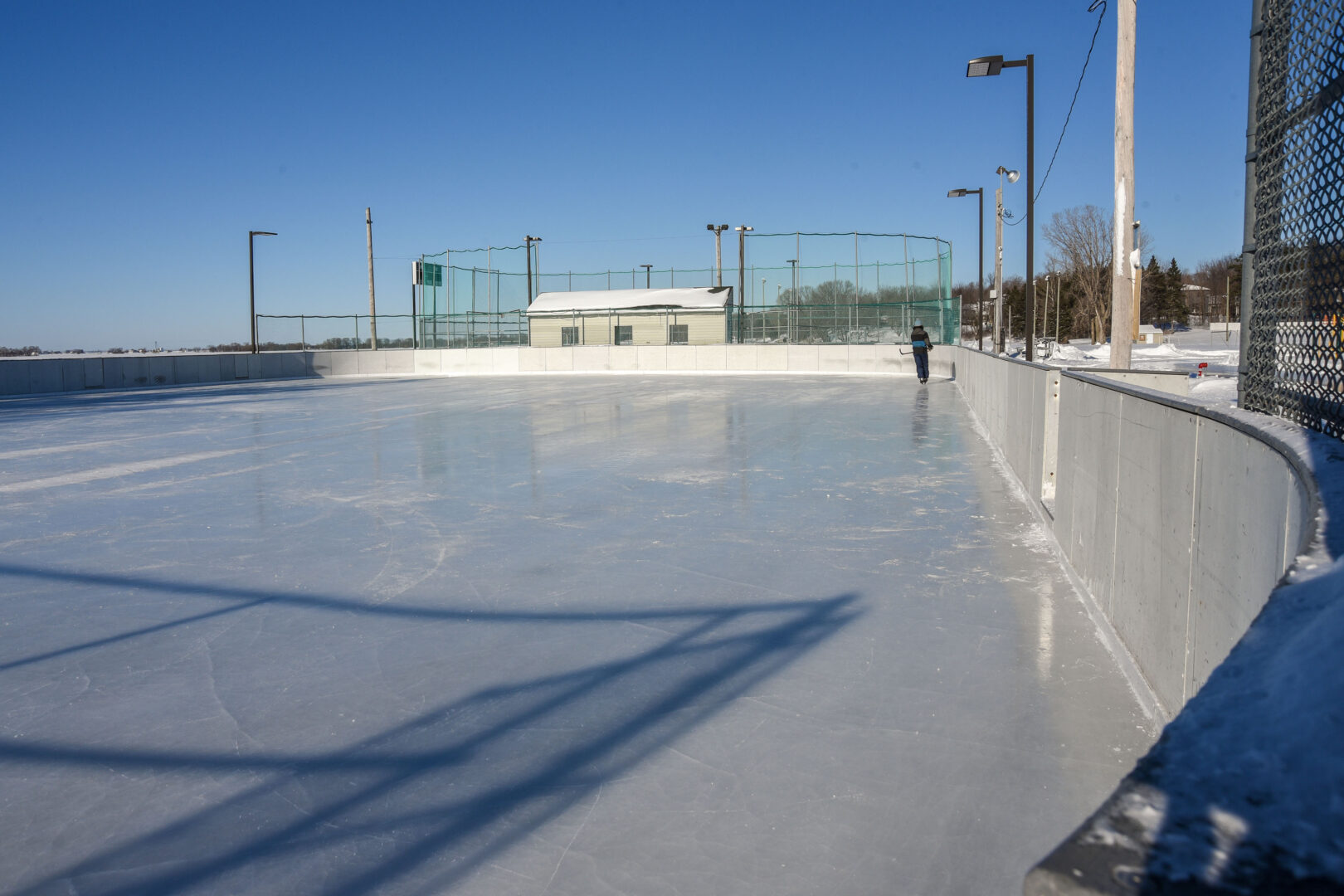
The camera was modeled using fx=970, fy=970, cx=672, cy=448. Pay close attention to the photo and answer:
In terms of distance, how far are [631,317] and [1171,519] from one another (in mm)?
42337

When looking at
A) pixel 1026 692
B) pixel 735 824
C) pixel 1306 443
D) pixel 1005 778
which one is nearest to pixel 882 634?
pixel 1026 692

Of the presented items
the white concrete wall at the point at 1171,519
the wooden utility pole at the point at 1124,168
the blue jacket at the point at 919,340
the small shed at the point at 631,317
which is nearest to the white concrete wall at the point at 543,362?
the small shed at the point at 631,317

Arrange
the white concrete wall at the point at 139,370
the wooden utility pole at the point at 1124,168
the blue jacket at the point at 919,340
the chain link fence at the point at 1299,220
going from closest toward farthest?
the chain link fence at the point at 1299,220
the wooden utility pole at the point at 1124,168
the white concrete wall at the point at 139,370
the blue jacket at the point at 919,340

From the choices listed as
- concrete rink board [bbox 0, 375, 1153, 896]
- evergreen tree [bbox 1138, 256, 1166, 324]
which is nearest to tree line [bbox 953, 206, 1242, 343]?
evergreen tree [bbox 1138, 256, 1166, 324]

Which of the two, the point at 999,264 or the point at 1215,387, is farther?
the point at 999,264

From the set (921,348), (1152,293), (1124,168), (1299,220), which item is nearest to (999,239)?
(921,348)

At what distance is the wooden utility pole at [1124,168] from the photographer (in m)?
13.6

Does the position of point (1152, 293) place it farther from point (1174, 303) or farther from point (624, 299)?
point (624, 299)

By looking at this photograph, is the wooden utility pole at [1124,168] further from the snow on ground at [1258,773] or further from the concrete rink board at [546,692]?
the snow on ground at [1258,773]

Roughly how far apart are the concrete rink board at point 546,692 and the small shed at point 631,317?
3448 cm

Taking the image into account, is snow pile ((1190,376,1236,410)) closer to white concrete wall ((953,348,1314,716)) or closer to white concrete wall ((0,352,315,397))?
white concrete wall ((953,348,1314,716))

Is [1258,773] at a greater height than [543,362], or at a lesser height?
lesser

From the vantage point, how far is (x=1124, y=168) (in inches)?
537

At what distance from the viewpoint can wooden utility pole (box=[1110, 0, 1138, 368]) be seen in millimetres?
13594
